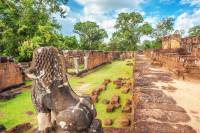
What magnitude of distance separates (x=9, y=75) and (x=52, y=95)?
401 inches

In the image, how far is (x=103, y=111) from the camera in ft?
23.3

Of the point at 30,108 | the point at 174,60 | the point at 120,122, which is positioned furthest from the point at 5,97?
the point at 174,60

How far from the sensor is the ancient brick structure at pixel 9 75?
10.3m

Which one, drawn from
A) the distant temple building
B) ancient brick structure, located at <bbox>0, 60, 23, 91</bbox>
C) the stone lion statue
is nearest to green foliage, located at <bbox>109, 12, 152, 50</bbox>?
the distant temple building

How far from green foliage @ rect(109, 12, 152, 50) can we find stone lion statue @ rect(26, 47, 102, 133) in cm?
4776

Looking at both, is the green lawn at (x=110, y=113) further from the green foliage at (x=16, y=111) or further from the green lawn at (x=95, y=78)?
the green foliage at (x=16, y=111)

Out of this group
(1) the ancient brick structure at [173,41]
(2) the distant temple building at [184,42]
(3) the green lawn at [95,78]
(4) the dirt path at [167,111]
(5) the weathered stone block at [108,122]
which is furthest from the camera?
(1) the ancient brick structure at [173,41]

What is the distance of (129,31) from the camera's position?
161 feet

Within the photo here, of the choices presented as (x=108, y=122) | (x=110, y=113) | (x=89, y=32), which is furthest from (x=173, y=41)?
(x=89, y=32)

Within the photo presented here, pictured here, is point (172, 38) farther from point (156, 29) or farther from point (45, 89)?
point (156, 29)

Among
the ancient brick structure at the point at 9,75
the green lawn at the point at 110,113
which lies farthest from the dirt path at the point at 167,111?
the ancient brick structure at the point at 9,75

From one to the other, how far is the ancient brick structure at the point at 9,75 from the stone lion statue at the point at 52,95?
30.1 ft

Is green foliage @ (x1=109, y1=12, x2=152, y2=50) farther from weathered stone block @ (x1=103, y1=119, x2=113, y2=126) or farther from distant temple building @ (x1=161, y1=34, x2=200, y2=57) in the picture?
weathered stone block @ (x1=103, y1=119, x2=113, y2=126)

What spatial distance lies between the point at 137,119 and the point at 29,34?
610 inches
